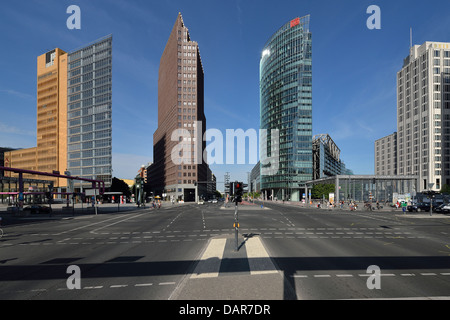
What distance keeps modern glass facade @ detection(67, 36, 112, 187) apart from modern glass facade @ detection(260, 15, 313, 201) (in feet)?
252

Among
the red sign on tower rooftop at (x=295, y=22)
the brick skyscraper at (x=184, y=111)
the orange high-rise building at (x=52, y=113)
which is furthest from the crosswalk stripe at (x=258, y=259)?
the red sign on tower rooftop at (x=295, y=22)

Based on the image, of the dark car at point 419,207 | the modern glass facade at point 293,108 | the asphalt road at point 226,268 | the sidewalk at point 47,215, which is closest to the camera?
the asphalt road at point 226,268

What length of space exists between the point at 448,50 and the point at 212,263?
475 feet

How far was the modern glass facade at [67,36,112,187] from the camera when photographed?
10469 cm

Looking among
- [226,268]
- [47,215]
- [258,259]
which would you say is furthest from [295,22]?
[226,268]

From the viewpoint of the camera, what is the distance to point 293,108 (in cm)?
12812

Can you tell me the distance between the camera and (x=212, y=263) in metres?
11.3

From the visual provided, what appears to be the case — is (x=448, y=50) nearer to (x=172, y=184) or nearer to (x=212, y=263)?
(x=172, y=184)

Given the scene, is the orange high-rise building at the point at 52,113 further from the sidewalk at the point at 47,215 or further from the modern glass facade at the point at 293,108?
the modern glass facade at the point at 293,108

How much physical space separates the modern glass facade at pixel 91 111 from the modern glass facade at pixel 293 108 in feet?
252

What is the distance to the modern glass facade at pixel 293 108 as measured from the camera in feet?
415

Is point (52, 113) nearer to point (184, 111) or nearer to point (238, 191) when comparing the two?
point (184, 111)

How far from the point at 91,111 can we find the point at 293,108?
8682cm
